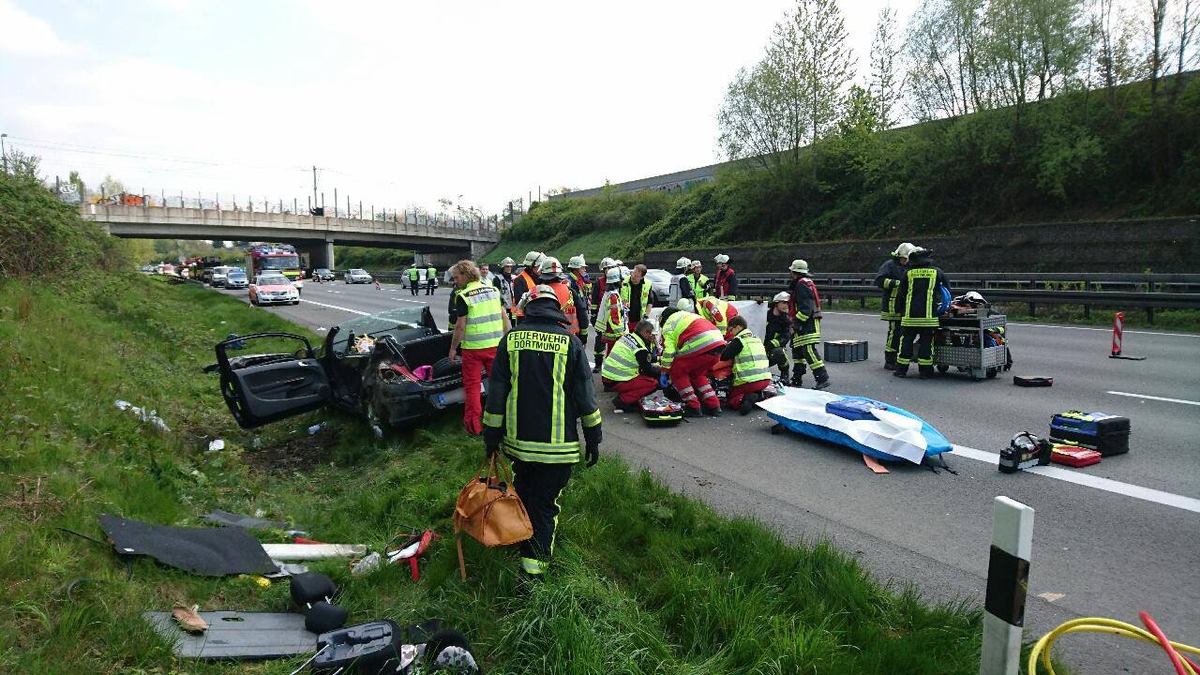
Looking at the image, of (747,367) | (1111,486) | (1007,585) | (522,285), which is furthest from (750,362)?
(1007,585)

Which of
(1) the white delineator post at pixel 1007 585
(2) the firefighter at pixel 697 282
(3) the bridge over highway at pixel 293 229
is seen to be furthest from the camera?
(3) the bridge over highway at pixel 293 229

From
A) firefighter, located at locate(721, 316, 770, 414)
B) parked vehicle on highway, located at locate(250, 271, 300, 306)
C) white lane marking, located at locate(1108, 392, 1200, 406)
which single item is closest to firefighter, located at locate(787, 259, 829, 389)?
firefighter, located at locate(721, 316, 770, 414)

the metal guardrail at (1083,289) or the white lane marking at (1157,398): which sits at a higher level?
the metal guardrail at (1083,289)

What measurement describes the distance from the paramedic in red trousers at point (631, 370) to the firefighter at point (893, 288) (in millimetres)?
4108

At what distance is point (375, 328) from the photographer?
9.01m

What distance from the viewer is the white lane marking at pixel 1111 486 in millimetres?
5078

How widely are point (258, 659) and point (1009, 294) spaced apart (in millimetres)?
19114

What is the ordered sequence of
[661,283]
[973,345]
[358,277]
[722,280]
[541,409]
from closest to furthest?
[541,409] → [973,345] → [722,280] → [661,283] → [358,277]

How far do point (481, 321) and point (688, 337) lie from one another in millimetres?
2464

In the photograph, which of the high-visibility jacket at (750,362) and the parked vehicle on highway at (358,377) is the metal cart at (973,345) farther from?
the parked vehicle on highway at (358,377)

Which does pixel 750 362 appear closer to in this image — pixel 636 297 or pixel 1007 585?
pixel 636 297

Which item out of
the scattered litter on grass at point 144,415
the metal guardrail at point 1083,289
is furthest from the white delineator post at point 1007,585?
the metal guardrail at point 1083,289

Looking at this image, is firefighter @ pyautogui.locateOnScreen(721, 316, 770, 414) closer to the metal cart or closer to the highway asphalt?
the highway asphalt

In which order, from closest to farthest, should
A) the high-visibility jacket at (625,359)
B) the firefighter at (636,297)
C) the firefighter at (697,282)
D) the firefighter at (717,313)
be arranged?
the high-visibility jacket at (625,359) < the firefighter at (717,313) < the firefighter at (636,297) < the firefighter at (697,282)
